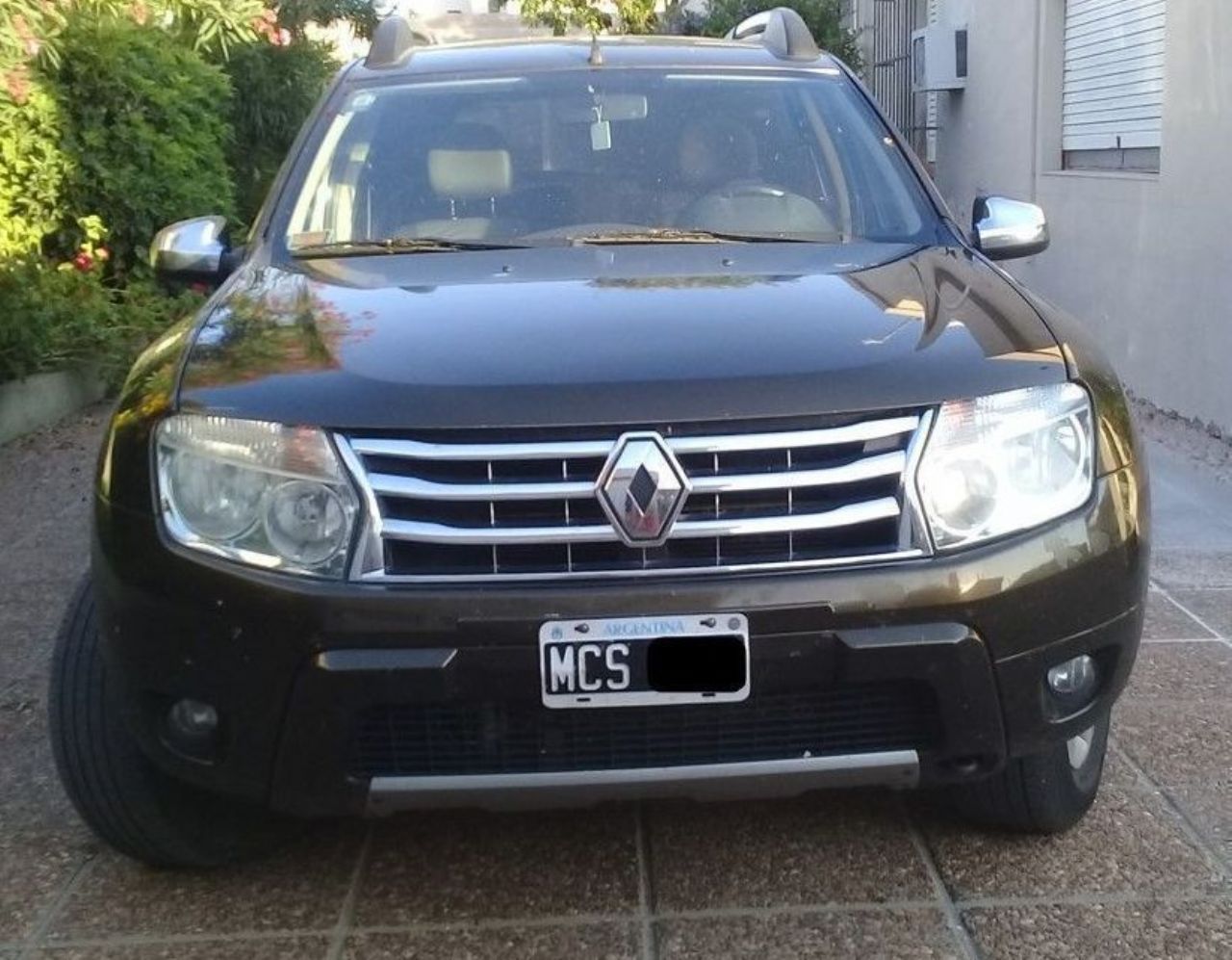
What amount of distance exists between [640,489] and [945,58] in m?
11.0

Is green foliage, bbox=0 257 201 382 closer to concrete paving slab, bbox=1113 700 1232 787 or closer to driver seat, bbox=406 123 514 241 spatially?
driver seat, bbox=406 123 514 241

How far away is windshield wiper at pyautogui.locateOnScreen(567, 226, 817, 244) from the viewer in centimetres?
385

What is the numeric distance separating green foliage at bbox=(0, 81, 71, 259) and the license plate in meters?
7.07

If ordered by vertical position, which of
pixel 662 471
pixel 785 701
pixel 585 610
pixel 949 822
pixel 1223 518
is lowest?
pixel 1223 518

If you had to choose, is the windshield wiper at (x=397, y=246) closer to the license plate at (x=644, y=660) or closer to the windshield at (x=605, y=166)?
the windshield at (x=605, y=166)

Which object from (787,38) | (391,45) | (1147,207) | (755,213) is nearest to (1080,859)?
(755,213)

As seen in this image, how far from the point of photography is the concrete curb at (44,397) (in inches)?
317

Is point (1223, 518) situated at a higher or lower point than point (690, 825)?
lower

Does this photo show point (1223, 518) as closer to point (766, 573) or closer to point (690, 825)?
point (690, 825)

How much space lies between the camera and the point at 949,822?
11.5 ft

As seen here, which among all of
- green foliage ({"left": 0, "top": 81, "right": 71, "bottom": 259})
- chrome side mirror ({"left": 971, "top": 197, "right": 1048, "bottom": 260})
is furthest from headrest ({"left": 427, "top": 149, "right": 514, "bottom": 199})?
green foliage ({"left": 0, "top": 81, "right": 71, "bottom": 259})

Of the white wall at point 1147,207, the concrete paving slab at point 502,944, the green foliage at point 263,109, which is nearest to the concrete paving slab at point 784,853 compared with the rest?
the concrete paving slab at point 502,944

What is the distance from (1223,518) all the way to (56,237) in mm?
6771

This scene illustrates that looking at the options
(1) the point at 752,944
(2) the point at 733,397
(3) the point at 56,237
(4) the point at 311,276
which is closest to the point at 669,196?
(4) the point at 311,276
